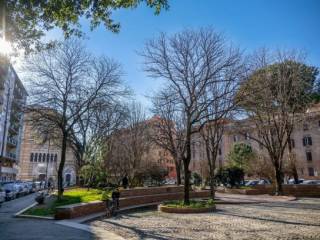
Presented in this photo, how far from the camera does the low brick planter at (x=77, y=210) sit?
45.2ft

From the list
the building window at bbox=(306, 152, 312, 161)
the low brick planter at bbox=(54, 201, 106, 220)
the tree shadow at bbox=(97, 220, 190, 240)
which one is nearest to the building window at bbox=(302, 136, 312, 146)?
the building window at bbox=(306, 152, 312, 161)

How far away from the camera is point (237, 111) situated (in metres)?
19.3

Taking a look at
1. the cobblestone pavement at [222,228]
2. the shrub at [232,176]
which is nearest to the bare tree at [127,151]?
the shrub at [232,176]

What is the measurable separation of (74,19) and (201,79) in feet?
34.1

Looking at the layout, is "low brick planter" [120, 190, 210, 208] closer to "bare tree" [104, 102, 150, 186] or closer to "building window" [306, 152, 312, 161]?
"bare tree" [104, 102, 150, 186]

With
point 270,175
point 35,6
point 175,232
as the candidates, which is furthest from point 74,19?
point 270,175

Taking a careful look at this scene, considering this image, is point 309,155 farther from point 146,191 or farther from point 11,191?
point 11,191

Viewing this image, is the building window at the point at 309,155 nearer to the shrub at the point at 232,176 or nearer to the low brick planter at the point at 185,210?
the shrub at the point at 232,176

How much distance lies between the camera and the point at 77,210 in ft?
47.6

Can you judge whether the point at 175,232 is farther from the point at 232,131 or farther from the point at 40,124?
the point at 232,131

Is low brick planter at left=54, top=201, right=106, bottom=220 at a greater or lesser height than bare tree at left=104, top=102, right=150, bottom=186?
lesser

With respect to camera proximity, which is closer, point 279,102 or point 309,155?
point 279,102

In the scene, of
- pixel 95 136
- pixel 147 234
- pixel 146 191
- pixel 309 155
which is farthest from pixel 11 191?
pixel 309 155

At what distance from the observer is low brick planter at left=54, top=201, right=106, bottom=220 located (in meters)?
13.8
